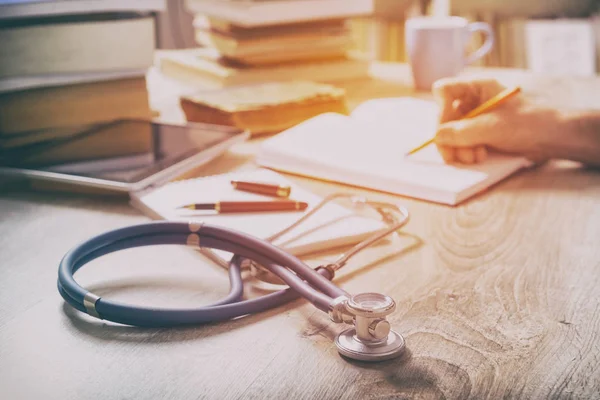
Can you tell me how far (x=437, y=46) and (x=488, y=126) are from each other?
0.45 m

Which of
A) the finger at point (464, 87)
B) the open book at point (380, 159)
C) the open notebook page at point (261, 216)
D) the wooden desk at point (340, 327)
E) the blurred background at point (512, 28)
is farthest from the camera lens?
the blurred background at point (512, 28)

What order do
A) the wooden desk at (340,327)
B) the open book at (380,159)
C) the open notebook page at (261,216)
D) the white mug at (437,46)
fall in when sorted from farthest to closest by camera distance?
the white mug at (437,46) < the open book at (380,159) < the open notebook page at (261,216) < the wooden desk at (340,327)

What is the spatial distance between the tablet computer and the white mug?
464mm

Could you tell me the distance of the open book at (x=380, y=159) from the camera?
33.9 inches

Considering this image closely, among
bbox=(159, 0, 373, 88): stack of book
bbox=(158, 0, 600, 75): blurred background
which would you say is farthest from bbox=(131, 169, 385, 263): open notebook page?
bbox=(158, 0, 600, 75): blurred background

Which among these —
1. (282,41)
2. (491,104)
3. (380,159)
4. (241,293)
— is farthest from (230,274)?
(282,41)

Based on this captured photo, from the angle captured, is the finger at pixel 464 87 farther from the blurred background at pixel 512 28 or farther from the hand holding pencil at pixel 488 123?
the blurred background at pixel 512 28

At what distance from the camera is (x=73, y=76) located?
1089 millimetres

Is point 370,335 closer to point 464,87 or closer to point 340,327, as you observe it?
point 340,327

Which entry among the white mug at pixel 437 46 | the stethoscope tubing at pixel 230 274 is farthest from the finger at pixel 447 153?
the white mug at pixel 437 46

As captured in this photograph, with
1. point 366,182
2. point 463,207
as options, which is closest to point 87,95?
point 366,182

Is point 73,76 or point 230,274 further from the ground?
point 73,76

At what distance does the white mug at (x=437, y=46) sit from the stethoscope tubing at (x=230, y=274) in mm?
829

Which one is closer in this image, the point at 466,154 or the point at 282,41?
the point at 466,154
